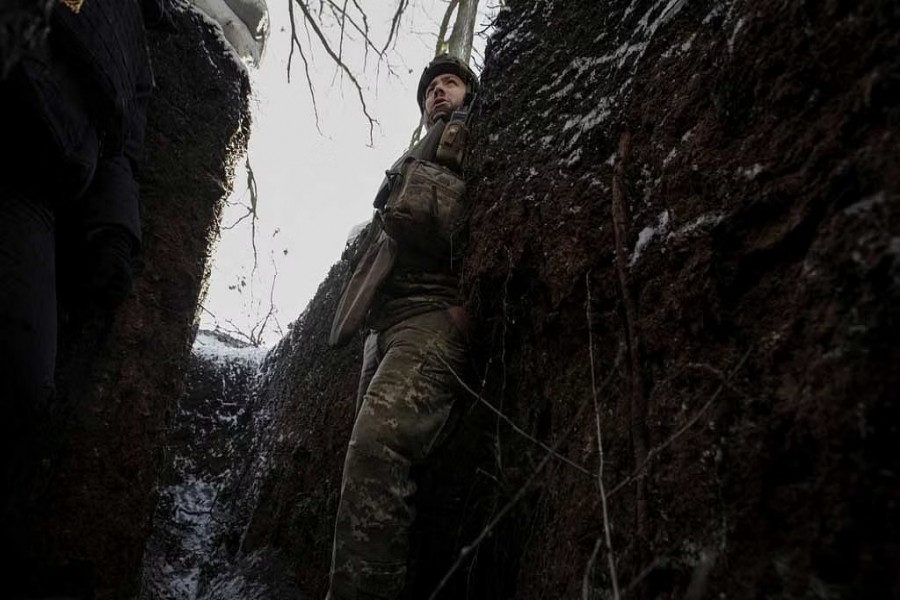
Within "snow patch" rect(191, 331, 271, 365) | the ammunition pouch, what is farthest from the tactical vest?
"snow patch" rect(191, 331, 271, 365)

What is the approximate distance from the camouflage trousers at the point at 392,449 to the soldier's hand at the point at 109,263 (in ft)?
3.46

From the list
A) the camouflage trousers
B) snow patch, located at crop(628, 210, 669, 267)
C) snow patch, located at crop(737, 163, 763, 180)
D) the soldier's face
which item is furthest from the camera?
the soldier's face

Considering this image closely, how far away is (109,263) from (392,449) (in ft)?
4.06

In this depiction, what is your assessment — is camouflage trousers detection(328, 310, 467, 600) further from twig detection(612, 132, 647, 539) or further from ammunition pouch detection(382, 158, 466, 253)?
twig detection(612, 132, 647, 539)

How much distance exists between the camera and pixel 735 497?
82 cm

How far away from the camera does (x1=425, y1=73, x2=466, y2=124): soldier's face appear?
281 centimetres

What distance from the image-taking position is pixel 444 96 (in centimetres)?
283

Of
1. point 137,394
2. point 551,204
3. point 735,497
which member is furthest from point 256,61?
point 735,497

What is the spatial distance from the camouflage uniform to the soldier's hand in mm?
839

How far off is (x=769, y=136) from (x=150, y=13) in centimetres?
247

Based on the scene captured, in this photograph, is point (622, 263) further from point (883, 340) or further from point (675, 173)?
point (883, 340)

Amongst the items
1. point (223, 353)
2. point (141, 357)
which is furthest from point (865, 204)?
point (223, 353)

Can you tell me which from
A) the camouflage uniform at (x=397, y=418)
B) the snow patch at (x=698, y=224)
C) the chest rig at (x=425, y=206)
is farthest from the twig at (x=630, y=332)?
the chest rig at (x=425, y=206)

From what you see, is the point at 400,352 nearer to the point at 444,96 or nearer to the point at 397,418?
the point at 397,418
